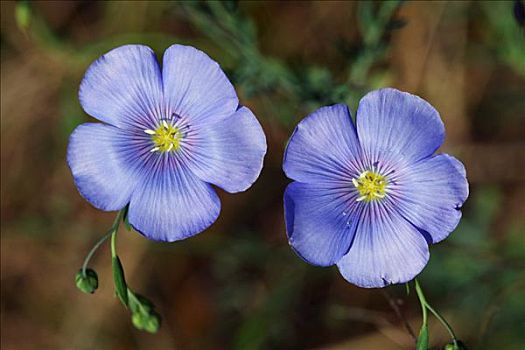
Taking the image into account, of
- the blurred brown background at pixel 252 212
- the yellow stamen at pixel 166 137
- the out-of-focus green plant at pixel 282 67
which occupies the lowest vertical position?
the blurred brown background at pixel 252 212

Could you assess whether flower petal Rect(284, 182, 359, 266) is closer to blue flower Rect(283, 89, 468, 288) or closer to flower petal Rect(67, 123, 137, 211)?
blue flower Rect(283, 89, 468, 288)

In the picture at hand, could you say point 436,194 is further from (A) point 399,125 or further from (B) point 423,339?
(B) point 423,339

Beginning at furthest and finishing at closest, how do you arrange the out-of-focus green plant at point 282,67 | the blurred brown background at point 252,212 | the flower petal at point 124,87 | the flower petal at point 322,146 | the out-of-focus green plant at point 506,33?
the blurred brown background at point 252,212
the out-of-focus green plant at point 506,33
the out-of-focus green plant at point 282,67
the flower petal at point 124,87
the flower petal at point 322,146

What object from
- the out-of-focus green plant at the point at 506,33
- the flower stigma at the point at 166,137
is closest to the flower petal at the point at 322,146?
the flower stigma at the point at 166,137

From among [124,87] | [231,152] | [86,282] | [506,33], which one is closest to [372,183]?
[231,152]

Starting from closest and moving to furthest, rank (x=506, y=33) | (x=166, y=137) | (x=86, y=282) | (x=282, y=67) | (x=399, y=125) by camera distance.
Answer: (x=399, y=125)
(x=86, y=282)
(x=166, y=137)
(x=282, y=67)
(x=506, y=33)

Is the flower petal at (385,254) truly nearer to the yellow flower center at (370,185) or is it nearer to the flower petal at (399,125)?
the yellow flower center at (370,185)

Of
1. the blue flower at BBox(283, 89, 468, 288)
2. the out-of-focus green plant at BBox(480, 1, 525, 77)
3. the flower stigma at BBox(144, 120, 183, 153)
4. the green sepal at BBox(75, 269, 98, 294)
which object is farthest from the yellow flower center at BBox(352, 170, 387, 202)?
the out-of-focus green plant at BBox(480, 1, 525, 77)
